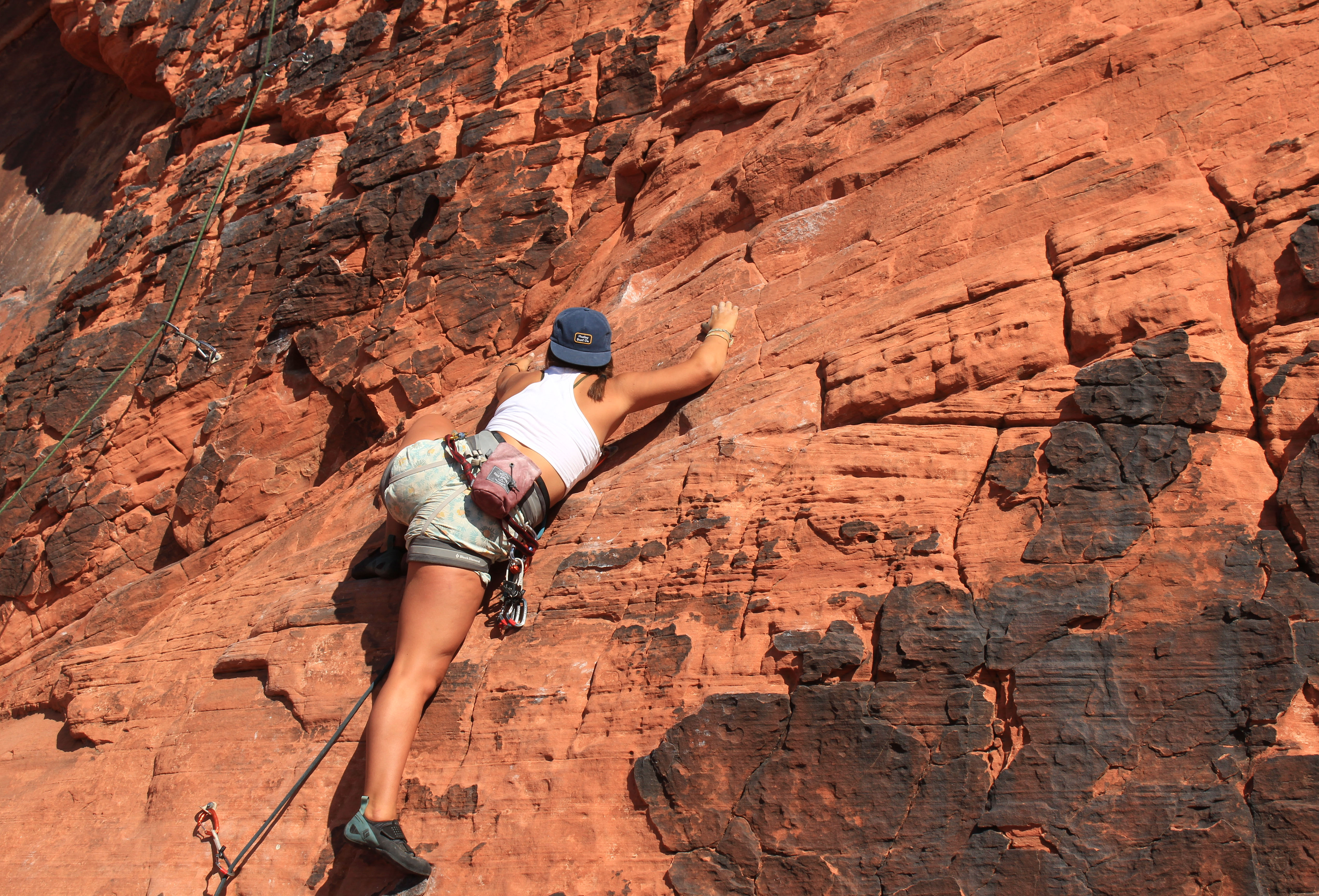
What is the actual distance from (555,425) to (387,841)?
1.67 m

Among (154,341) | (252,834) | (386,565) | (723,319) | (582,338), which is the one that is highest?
(582,338)

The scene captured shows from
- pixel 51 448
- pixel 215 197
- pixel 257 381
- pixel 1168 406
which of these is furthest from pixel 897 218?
pixel 51 448

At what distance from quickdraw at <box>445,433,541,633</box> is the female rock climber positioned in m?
0.03

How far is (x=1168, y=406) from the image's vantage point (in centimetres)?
276

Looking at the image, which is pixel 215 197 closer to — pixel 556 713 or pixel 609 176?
pixel 609 176

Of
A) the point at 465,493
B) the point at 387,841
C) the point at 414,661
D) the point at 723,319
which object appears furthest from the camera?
the point at 723,319

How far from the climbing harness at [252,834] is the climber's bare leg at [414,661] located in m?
0.13

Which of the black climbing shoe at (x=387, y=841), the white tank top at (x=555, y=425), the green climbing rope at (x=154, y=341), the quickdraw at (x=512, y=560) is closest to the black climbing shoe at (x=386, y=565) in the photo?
the quickdraw at (x=512, y=560)

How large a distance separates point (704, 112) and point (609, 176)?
99 centimetres

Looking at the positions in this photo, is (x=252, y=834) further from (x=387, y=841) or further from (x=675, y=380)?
(x=675, y=380)

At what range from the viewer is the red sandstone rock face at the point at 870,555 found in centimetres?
236

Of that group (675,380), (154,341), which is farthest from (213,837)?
(154,341)

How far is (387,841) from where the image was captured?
2809 millimetres

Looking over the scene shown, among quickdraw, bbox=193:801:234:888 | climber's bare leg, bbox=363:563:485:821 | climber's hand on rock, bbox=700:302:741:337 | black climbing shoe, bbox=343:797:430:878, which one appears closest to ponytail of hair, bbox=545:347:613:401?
climber's hand on rock, bbox=700:302:741:337
